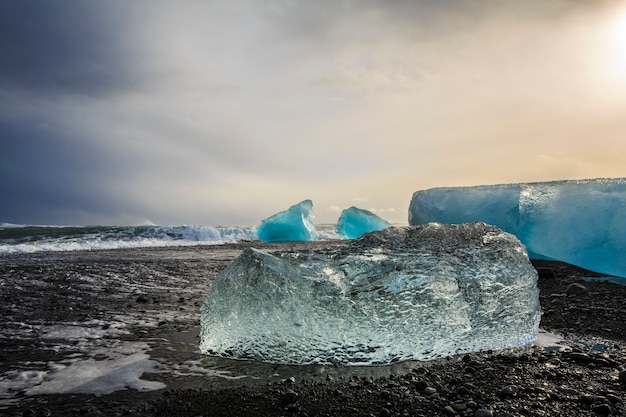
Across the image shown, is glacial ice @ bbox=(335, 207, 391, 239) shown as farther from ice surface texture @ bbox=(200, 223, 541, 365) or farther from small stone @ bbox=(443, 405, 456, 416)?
small stone @ bbox=(443, 405, 456, 416)

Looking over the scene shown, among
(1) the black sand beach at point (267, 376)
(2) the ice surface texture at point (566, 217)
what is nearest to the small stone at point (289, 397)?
(1) the black sand beach at point (267, 376)

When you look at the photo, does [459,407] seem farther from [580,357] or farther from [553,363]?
[580,357]

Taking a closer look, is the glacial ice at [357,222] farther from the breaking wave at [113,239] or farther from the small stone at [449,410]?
the small stone at [449,410]

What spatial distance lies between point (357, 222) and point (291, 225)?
3.10m

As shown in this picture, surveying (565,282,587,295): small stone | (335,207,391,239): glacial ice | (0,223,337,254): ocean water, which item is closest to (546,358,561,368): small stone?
(565,282,587,295): small stone

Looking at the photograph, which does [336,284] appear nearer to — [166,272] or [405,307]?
[405,307]

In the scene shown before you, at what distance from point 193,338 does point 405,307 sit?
166 cm

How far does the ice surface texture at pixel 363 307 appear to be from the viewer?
2775 mm

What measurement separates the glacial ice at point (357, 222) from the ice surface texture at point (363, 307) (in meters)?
14.0

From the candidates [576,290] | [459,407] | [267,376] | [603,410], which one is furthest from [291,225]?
[603,410]

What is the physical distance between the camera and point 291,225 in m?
19.3

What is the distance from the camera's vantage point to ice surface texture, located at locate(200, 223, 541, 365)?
2775 millimetres

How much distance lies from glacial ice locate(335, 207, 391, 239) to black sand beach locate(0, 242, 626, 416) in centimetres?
1365

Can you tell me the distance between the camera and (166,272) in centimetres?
761
